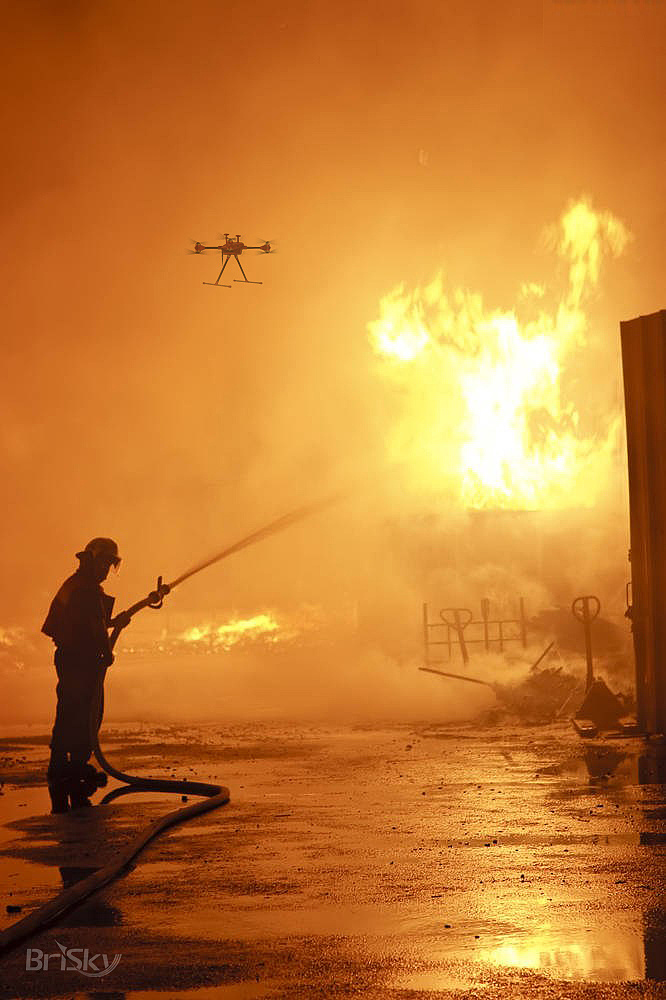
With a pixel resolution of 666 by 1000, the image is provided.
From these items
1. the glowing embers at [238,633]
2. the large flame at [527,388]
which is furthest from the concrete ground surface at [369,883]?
the glowing embers at [238,633]

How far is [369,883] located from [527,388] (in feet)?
74.9

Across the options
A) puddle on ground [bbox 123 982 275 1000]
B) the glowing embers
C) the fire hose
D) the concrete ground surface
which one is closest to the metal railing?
the fire hose

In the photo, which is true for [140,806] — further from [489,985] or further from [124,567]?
[124,567]

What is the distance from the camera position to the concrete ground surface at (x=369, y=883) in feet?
15.0

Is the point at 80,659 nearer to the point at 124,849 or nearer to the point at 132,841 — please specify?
the point at 132,841

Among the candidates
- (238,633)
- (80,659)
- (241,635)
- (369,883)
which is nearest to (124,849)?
(369,883)

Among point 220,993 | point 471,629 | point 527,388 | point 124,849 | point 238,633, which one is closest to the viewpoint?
point 220,993

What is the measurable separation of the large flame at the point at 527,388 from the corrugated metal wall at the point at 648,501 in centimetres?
1395

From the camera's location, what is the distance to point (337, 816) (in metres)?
8.47

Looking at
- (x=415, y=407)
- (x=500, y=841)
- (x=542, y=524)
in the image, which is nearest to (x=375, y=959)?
(x=500, y=841)

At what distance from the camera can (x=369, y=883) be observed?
20.4 feet

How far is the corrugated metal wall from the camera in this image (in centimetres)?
1347

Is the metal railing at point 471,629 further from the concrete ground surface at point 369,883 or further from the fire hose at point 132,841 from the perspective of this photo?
the concrete ground surface at point 369,883

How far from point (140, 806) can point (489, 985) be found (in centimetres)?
569
